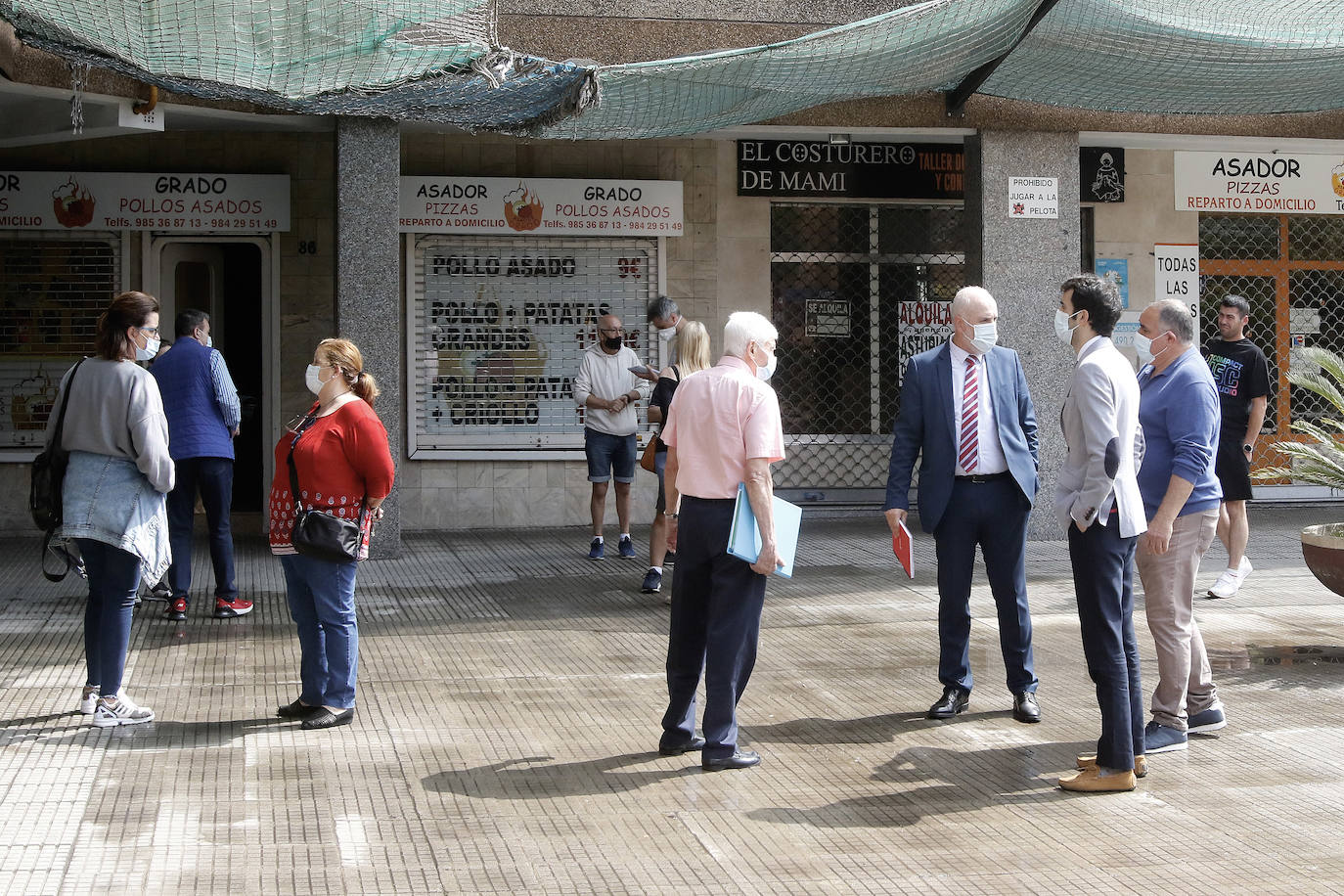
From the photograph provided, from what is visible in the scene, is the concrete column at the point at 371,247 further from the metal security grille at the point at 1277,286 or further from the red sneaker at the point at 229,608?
the metal security grille at the point at 1277,286

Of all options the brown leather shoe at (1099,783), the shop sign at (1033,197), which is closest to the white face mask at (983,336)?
the brown leather shoe at (1099,783)

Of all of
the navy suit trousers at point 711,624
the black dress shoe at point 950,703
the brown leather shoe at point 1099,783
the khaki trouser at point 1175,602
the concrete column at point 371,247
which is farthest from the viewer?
the concrete column at point 371,247

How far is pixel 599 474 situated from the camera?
10.9 m

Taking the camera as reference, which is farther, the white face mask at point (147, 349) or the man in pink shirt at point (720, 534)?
the white face mask at point (147, 349)

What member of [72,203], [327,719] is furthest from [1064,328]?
[72,203]

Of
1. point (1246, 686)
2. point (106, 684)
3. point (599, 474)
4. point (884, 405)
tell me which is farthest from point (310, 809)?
point (884, 405)

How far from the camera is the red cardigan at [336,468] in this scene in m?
5.97

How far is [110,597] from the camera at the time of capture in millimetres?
6016

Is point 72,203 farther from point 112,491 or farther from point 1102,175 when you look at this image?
point 1102,175

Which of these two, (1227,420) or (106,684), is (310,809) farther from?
(1227,420)

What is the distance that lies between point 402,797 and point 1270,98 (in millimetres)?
8569

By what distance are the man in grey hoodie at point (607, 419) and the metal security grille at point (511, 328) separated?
7.55ft

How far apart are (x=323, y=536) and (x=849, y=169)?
28.9 ft

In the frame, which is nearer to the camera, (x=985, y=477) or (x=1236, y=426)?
(x=985, y=477)
